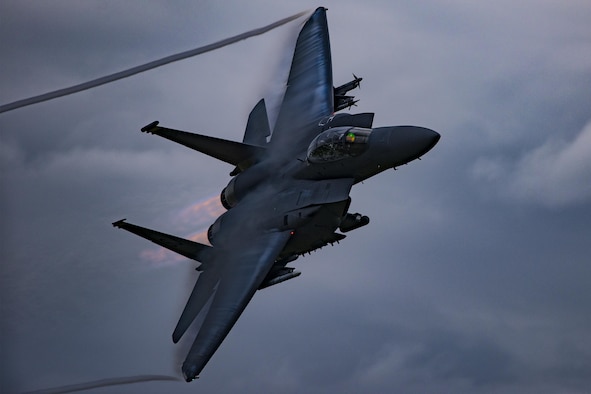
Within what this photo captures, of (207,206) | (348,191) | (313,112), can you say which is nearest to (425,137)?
(348,191)

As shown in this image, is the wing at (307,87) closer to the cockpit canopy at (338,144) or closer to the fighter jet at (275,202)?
the fighter jet at (275,202)

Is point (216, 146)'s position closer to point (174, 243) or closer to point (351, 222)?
point (174, 243)


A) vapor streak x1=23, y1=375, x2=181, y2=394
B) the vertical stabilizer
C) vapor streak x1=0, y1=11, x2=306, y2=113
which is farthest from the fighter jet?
vapor streak x1=0, y1=11, x2=306, y2=113

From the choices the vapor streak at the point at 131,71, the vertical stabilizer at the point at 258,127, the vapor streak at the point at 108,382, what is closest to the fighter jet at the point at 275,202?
the vertical stabilizer at the point at 258,127

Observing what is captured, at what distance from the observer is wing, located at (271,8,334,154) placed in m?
41.9

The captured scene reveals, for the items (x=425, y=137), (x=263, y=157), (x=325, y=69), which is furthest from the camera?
(x=325, y=69)

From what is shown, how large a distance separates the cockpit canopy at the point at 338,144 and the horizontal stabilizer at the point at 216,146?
3.09 m

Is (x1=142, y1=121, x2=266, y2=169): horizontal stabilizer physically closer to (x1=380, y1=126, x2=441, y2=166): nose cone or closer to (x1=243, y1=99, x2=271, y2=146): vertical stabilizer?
(x1=243, y1=99, x2=271, y2=146): vertical stabilizer

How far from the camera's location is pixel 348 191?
38.2 metres

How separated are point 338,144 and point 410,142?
2.18 meters

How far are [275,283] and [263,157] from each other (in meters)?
4.62

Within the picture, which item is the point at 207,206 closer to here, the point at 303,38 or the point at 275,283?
the point at 275,283

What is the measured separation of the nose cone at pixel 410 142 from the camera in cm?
3784

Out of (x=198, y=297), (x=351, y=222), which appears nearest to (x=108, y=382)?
(x=198, y=297)
